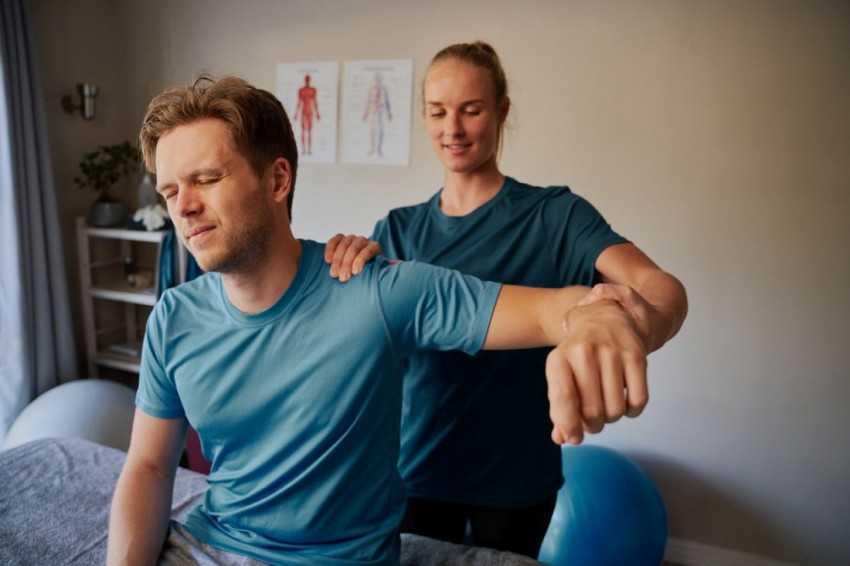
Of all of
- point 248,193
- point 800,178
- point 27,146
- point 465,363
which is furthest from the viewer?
point 27,146

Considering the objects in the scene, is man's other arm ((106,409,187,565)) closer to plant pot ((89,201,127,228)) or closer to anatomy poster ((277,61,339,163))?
anatomy poster ((277,61,339,163))

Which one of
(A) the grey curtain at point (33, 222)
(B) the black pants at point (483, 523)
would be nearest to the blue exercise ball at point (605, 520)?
(B) the black pants at point (483, 523)

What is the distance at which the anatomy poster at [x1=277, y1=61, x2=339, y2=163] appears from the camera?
281 centimetres

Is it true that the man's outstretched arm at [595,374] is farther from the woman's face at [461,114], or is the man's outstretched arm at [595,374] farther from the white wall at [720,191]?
the white wall at [720,191]

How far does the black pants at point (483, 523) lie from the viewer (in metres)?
1.32

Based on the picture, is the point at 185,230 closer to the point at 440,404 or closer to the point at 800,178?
the point at 440,404

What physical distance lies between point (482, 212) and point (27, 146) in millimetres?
2345

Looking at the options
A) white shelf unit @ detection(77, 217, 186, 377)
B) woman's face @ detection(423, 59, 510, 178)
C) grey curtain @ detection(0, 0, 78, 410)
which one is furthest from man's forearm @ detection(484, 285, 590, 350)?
grey curtain @ detection(0, 0, 78, 410)

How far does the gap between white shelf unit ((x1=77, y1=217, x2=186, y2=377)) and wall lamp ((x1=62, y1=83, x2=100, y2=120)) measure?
537 mm

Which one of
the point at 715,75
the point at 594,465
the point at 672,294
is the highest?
the point at 715,75

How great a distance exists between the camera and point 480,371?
128cm

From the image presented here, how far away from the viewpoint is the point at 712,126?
2219mm

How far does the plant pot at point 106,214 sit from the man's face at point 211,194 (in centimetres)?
231

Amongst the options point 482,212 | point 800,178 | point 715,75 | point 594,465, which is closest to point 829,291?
point 800,178
